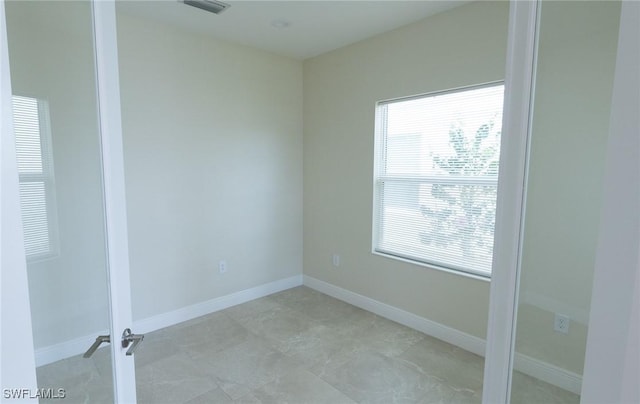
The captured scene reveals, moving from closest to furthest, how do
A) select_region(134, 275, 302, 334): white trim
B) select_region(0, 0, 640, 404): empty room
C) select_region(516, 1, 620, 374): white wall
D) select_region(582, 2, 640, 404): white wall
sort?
select_region(582, 2, 640, 404): white wall → select_region(0, 0, 640, 404): empty room → select_region(516, 1, 620, 374): white wall → select_region(134, 275, 302, 334): white trim

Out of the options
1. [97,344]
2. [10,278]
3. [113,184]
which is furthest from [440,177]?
[10,278]

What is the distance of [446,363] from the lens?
2.50 m

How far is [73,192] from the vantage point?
1277mm

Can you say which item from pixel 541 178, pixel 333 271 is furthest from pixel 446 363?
pixel 541 178

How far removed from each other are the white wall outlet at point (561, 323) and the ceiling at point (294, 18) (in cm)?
246

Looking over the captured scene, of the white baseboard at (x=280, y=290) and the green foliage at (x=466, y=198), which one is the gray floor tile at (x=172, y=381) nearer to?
the white baseboard at (x=280, y=290)

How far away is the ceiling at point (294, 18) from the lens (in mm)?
2520

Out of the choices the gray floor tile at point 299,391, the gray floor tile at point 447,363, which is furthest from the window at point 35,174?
the gray floor tile at point 447,363

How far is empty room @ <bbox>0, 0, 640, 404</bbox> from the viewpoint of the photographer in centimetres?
61

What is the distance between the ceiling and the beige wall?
0.19m

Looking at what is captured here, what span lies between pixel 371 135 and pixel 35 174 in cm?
275

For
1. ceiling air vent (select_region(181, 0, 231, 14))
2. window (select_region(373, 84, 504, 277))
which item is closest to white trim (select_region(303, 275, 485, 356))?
window (select_region(373, 84, 504, 277))

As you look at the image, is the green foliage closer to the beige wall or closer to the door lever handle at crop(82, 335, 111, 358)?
the beige wall

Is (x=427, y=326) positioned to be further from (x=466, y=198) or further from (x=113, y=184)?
(x=113, y=184)
